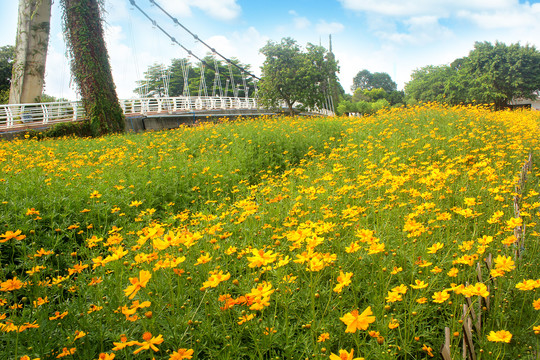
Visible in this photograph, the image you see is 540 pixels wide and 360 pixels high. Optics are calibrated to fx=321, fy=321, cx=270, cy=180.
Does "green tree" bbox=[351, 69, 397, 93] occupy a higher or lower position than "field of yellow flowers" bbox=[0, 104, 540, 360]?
higher

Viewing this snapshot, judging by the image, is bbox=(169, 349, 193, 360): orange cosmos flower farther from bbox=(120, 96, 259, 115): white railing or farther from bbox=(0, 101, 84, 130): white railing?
bbox=(120, 96, 259, 115): white railing

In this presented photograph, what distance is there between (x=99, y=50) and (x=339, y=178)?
9.76 m

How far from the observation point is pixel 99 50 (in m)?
10.3

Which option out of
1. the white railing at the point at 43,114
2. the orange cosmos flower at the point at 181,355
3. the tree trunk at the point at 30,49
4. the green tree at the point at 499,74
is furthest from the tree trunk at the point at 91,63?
the green tree at the point at 499,74

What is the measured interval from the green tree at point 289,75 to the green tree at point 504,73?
15.6 m

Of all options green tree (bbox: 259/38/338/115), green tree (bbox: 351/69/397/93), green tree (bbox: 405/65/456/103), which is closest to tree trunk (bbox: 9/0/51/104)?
green tree (bbox: 259/38/338/115)

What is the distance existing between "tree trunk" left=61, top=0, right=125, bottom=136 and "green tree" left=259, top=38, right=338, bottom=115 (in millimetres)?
11539

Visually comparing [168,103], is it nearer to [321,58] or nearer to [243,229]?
[321,58]

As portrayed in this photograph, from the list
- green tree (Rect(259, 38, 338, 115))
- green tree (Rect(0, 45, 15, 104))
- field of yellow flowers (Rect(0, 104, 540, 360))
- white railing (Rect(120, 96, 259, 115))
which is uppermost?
green tree (Rect(0, 45, 15, 104))

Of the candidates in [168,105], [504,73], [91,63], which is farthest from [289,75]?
[504,73]

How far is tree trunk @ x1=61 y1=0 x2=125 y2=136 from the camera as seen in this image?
9.96m

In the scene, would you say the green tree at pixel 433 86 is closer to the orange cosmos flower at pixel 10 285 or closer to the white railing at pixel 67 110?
the white railing at pixel 67 110

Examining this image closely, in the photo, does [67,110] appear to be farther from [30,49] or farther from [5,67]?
[5,67]

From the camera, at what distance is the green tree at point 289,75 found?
66.4 ft
